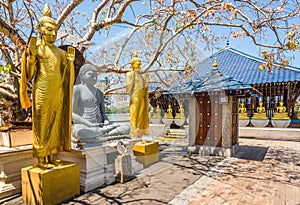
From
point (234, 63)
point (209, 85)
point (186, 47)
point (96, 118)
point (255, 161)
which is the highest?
point (234, 63)

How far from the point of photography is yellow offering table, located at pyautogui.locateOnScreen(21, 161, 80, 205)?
106 inches

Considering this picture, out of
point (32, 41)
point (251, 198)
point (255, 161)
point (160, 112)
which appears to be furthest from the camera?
point (255, 161)

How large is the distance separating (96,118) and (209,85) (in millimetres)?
3052

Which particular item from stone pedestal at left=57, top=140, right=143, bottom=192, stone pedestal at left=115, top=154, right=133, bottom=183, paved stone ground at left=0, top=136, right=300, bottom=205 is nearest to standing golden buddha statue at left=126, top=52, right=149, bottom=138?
stone pedestal at left=57, top=140, right=143, bottom=192

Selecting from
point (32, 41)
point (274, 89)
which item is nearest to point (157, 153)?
point (32, 41)

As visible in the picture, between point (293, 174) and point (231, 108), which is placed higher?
point (231, 108)

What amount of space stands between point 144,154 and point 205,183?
1.40m

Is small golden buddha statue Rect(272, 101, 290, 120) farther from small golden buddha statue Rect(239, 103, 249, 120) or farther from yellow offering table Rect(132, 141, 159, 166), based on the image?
yellow offering table Rect(132, 141, 159, 166)

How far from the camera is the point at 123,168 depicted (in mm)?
3646

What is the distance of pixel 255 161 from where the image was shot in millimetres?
5188

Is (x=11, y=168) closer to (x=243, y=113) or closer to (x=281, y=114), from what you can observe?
(x=243, y=113)

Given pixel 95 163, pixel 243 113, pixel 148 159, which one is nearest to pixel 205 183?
pixel 148 159

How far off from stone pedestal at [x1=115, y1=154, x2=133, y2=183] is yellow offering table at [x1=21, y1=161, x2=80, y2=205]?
2.63 feet

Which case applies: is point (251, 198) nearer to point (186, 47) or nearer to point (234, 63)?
point (186, 47)
